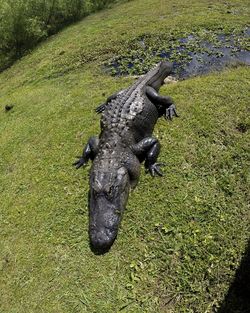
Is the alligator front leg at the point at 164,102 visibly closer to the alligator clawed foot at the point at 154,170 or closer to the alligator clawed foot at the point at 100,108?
the alligator clawed foot at the point at 100,108

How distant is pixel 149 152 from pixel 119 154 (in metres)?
0.61

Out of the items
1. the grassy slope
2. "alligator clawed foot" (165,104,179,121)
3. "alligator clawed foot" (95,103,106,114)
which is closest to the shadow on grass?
the grassy slope

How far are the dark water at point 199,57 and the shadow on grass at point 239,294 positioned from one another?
6.12 m

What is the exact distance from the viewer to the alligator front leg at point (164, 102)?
753cm

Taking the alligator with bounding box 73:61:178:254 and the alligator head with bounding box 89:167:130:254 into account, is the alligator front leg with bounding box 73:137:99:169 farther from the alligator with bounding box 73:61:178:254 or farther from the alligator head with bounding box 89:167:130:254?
the alligator head with bounding box 89:167:130:254

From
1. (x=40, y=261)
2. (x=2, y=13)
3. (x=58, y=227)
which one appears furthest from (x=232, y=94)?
(x=2, y=13)

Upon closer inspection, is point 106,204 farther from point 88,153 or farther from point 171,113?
point 171,113

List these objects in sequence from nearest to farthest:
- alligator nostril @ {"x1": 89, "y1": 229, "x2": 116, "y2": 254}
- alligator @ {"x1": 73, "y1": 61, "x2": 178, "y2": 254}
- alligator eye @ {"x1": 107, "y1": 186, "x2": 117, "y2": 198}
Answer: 1. alligator nostril @ {"x1": 89, "y1": 229, "x2": 116, "y2": 254}
2. alligator @ {"x1": 73, "y1": 61, "x2": 178, "y2": 254}
3. alligator eye @ {"x1": 107, "y1": 186, "x2": 117, "y2": 198}

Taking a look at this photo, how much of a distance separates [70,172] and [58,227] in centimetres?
131

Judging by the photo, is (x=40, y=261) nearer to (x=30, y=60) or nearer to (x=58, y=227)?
(x=58, y=227)

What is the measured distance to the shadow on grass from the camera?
4.48 metres

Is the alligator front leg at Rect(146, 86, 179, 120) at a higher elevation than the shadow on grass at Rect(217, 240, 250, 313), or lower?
higher

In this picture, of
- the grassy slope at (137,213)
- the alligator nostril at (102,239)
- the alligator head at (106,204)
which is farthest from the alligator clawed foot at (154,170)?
the alligator nostril at (102,239)

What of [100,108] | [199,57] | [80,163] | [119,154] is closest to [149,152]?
[119,154]
